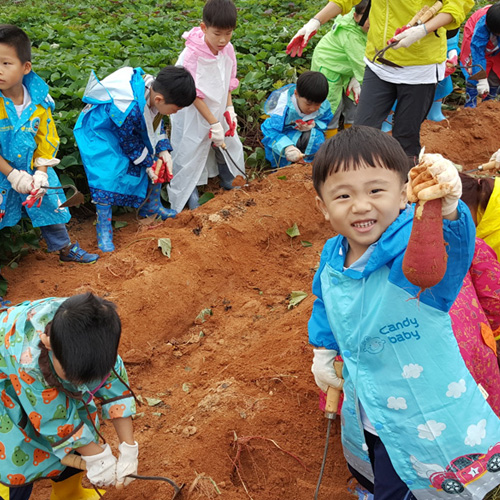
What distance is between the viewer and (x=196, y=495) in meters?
2.51

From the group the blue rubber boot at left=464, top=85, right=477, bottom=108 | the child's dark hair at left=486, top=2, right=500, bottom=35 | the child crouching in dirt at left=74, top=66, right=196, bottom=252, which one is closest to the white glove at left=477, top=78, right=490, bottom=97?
the blue rubber boot at left=464, top=85, right=477, bottom=108

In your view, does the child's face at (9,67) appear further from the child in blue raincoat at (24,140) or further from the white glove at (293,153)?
the white glove at (293,153)

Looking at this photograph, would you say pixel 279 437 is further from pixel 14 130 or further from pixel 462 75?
pixel 462 75

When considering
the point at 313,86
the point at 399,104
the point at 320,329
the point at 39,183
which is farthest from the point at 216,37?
the point at 320,329

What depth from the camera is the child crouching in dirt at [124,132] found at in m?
4.27

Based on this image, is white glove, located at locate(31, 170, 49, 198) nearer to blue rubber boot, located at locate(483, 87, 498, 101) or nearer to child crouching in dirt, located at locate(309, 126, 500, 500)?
child crouching in dirt, located at locate(309, 126, 500, 500)

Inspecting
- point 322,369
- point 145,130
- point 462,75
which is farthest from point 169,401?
point 462,75

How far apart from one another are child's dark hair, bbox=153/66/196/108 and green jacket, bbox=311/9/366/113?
1833mm

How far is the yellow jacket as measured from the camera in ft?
8.63

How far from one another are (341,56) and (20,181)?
3.21m

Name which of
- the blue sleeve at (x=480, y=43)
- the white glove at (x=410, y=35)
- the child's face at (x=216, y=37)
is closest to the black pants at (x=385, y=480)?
the white glove at (x=410, y=35)

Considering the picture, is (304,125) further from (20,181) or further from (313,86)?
(20,181)

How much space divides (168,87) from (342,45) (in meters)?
2.05

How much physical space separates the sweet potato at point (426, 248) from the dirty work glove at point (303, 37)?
3.45m
